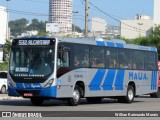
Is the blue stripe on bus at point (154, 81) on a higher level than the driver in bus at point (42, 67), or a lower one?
lower

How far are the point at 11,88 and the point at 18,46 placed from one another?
1.92 m

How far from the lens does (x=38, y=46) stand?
84.1ft

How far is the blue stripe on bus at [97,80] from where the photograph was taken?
2790cm

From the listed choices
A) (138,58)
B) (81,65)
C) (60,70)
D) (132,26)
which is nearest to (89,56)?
(81,65)

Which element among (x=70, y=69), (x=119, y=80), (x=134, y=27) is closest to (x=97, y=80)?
(x=119, y=80)

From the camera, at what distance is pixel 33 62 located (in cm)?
2545

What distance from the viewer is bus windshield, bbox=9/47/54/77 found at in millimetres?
25312

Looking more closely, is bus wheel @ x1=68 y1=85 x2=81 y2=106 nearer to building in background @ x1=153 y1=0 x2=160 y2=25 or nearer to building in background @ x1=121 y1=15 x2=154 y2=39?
building in background @ x1=153 y1=0 x2=160 y2=25

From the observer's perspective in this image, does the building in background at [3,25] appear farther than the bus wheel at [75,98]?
Yes

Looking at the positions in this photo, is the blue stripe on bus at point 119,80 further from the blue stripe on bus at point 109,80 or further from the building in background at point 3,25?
the building in background at point 3,25

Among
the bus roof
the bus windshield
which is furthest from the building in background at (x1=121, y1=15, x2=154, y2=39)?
the bus windshield

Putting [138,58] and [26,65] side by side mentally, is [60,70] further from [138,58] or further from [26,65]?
[138,58]

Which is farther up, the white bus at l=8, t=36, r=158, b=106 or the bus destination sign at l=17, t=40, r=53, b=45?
the bus destination sign at l=17, t=40, r=53, b=45

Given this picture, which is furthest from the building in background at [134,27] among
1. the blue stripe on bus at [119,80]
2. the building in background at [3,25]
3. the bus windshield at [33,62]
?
the bus windshield at [33,62]
